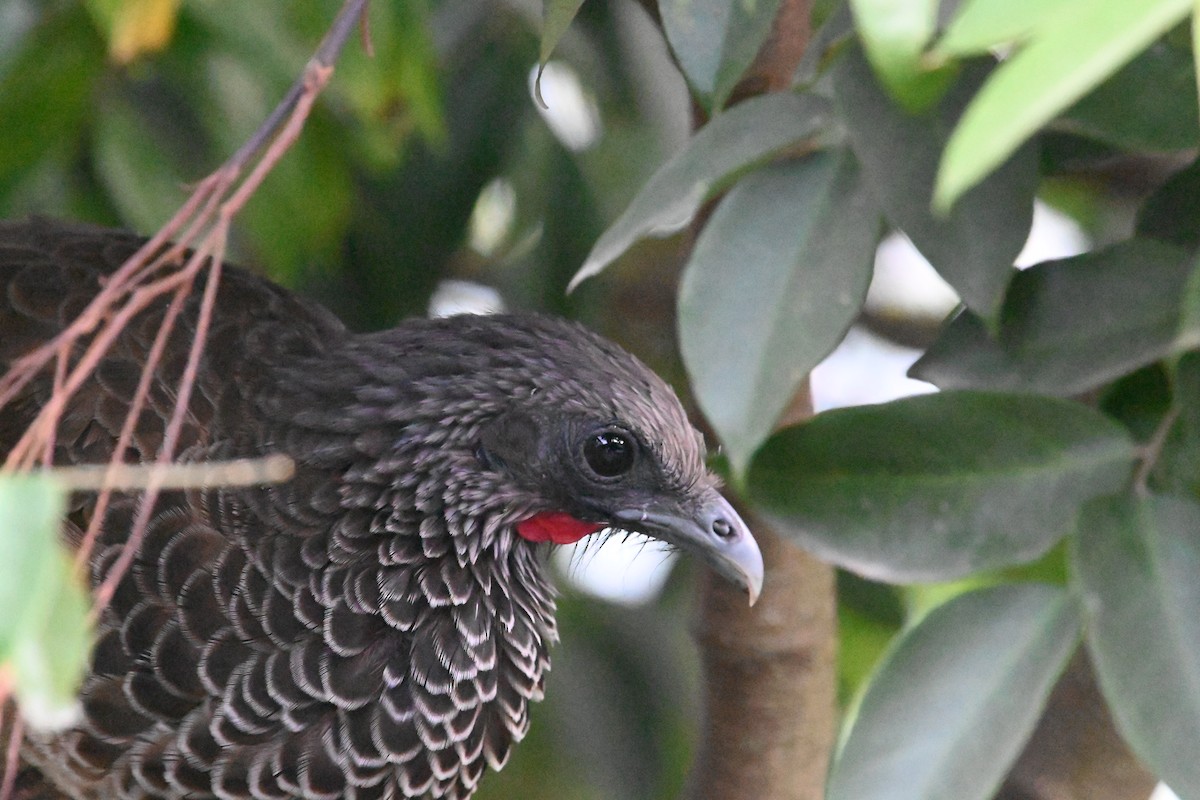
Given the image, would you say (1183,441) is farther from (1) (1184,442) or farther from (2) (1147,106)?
(2) (1147,106)

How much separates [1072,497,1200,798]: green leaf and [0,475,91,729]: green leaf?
2.06 ft

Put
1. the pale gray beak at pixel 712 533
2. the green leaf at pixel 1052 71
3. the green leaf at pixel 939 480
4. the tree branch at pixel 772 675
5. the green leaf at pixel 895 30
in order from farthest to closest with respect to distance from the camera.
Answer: the tree branch at pixel 772 675
the pale gray beak at pixel 712 533
the green leaf at pixel 939 480
the green leaf at pixel 895 30
the green leaf at pixel 1052 71

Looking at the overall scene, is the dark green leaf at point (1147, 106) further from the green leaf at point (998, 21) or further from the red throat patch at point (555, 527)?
the red throat patch at point (555, 527)

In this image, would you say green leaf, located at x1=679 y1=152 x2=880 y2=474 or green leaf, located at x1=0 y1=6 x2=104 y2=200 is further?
green leaf, located at x1=0 y1=6 x2=104 y2=200

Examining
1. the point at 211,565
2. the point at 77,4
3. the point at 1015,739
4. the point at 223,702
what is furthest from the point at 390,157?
the point at 1015,739

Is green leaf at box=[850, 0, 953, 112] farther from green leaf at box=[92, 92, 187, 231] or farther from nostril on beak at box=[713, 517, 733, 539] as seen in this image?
green leaf at box=[92, 92, 187, 231]

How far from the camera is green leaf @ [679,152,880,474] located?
91 centimetres

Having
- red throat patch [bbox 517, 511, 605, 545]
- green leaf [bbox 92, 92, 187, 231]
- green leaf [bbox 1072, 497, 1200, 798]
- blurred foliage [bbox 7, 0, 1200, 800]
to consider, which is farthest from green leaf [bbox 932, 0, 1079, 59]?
green leaf [bbox 92, 92, 187, 231]

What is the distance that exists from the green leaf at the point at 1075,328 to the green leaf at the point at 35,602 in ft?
2.18

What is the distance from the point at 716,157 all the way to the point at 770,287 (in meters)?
0.11

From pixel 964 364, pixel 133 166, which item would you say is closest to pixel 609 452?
pixel 964 364

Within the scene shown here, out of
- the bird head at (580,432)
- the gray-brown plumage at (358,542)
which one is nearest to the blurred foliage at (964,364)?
the bird head at (580,432)

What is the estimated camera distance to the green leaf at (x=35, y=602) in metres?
0.59

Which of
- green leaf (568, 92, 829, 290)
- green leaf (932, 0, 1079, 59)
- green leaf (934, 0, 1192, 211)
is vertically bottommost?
green leaf (934, 0, 1192, 211)
